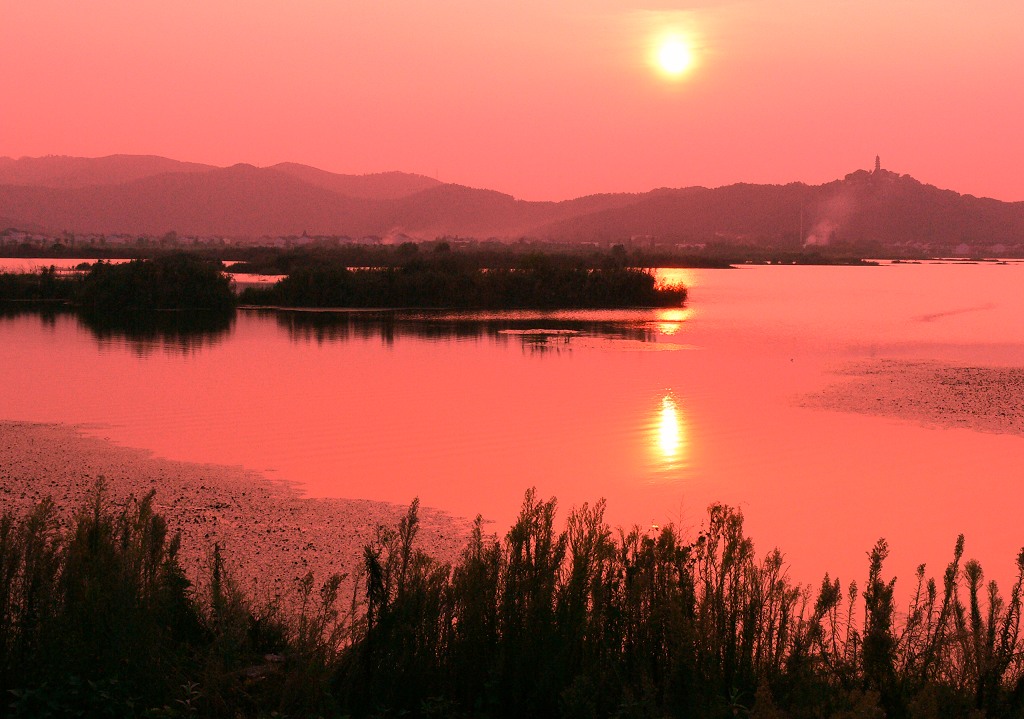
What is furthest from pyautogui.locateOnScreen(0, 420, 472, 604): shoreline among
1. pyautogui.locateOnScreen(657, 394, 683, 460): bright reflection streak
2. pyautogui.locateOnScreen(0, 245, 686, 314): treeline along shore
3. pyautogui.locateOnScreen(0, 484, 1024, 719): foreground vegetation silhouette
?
pyautogui.locateOnScreen(0, 245, 686, 314): treeline along shore

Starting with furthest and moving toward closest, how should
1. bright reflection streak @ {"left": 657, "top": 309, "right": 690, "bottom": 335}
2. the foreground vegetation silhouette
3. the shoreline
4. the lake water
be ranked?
bright reflection streak @ {"left": 657, "top": 309, "right": 690, "bottom": 335} → the lake water → the shoreline → the foreground vegetation silhouette

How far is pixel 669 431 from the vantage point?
60.7 feet

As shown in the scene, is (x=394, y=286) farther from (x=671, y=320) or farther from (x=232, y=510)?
(x=232, y=510)

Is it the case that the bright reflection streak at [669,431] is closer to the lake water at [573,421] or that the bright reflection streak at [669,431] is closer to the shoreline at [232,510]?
the lake water at [573,421]

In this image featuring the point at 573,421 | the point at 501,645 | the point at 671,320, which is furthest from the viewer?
the point at 671,320

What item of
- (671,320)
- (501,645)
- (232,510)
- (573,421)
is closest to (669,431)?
(573,421)

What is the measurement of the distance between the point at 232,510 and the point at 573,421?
8.29 metres

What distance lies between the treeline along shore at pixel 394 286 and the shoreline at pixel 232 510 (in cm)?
3357

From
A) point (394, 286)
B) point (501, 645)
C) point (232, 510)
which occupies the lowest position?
point (232, 510)

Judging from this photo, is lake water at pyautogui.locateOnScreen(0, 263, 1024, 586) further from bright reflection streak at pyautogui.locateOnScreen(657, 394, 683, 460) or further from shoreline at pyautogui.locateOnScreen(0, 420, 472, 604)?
shoreline at pyautogui.locateOnScreen(0, 420, 472, 604)

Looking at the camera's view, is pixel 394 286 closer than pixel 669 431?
No

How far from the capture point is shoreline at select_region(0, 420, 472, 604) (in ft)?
33.3

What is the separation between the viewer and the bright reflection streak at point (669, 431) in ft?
54.9

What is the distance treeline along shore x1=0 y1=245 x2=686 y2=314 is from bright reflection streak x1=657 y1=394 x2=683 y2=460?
31.4 metres
